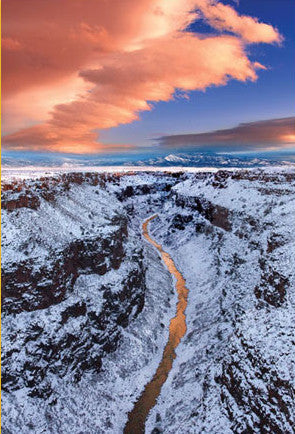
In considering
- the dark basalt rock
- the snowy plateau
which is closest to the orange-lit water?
the snowy plateau

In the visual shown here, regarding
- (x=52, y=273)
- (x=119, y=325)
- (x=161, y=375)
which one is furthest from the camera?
(x=119, y=325)

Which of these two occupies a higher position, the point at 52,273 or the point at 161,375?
the point at 52,273

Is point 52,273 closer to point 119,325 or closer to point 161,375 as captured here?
point 119,325

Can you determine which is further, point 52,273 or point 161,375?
point 161,375

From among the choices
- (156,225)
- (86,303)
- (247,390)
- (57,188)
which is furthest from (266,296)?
(156,225)

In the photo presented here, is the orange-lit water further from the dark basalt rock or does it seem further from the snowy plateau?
the dark basalt rock

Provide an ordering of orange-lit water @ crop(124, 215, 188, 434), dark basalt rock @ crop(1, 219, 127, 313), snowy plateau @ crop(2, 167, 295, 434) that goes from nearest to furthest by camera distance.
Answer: snowy plateau @ crop(2, 167, 295, 434) < orange-lit water @ crop(124, 215, 188, 434) < dark basalt rock @ crop(1, 219, 127, 313)

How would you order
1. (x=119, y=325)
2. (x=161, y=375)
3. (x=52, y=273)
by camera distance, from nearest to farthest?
(x=52, y=273), (x=161, y=375), (x=119, y=325)

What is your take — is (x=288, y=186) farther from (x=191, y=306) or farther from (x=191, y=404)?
(x=191, y=404)

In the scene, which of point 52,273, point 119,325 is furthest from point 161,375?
point 52,273

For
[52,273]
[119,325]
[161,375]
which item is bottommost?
[161,375]
